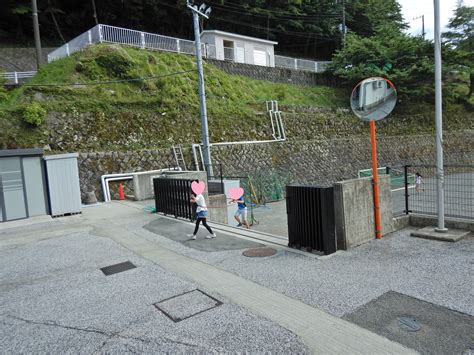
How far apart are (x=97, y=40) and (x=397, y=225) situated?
19.7 metres

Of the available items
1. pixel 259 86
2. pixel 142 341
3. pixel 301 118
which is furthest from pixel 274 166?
pixel 142 341

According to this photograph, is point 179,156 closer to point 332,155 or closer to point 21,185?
point 21,185

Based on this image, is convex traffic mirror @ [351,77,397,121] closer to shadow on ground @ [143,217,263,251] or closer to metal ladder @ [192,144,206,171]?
shadow on ground @ [143,217,263,251]

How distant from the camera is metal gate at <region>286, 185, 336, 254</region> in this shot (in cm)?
599

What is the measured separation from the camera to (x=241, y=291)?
475 centimetres

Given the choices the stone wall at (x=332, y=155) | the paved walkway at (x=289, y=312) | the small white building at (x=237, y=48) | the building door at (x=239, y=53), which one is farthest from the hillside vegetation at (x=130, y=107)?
the paved walkway at (x=289, y=312)

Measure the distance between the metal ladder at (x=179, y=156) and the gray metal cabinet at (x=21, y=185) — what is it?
7191 millimetres

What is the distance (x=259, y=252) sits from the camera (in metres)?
6.56

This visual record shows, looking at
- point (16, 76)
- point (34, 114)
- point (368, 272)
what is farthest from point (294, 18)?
point (368, 272)

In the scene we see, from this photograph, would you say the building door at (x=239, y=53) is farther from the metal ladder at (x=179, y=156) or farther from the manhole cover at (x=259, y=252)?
the manhole cover at (x=259, y=252)

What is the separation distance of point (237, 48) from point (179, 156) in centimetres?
1573

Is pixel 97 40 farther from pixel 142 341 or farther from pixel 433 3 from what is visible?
pixel 142 341

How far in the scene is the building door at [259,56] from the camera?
30.5 metres

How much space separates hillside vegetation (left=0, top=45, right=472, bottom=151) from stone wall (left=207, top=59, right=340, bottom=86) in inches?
51.8
